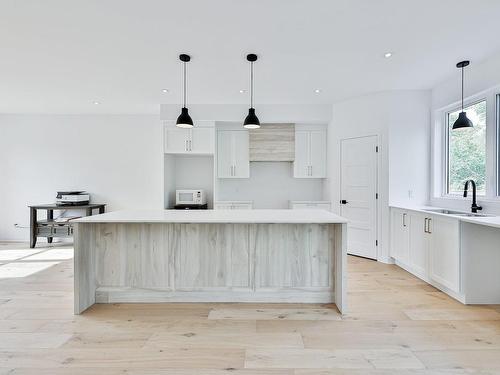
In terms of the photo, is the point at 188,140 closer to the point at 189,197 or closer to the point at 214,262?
the point at 189,197

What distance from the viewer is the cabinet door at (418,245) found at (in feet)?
10.6

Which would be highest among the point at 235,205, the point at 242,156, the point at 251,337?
the point at 242,156

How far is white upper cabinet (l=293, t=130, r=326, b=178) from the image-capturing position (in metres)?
5.05

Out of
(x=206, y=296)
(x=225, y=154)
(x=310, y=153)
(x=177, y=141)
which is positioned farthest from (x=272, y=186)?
(x=206, y=296)

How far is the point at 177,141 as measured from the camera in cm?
482

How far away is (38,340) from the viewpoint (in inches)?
79.7

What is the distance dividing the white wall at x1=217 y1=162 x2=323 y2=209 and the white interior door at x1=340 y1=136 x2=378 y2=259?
2.91ft

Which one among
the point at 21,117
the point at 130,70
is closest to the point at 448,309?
the point at 130,70

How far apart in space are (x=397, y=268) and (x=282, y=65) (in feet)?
10.4

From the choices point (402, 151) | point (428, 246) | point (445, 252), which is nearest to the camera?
point (445, 252)

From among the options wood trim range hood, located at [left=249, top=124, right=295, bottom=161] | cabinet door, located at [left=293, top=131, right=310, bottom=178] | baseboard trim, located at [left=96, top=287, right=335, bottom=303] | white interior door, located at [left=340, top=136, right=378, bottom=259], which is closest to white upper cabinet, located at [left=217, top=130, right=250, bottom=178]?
wood trim range hood, located at [left=249, top=124, right=295, bottom=161]

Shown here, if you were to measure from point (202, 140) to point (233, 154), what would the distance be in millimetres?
625

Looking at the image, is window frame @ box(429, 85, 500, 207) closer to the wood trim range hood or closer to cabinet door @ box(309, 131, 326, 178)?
cabinet door @ box(309, 131, 326, 178)

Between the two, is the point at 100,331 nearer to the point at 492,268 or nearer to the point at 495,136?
the point at 492,268
